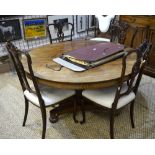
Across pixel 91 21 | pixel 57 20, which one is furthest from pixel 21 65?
pixel 91 21

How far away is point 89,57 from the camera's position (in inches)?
69.3

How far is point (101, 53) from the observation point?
1.84 meters

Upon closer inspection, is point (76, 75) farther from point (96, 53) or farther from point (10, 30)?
point (10, 30)

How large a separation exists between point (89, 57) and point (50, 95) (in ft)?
1.69

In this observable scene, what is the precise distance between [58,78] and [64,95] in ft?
1.00

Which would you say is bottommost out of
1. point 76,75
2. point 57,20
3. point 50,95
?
point 50,95

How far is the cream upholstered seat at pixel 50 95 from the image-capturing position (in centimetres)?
175

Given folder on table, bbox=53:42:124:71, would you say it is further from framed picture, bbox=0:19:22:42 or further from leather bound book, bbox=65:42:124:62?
framed picture, bbox=0:19:22:42

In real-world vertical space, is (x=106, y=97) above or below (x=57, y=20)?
below

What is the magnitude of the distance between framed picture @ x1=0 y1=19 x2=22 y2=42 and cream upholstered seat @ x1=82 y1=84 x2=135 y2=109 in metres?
2.23

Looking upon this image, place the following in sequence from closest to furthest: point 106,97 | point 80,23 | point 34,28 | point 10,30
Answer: point 106,97 → point 10,30 → point 34,28 → point 80,23

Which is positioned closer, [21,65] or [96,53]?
[21,65]

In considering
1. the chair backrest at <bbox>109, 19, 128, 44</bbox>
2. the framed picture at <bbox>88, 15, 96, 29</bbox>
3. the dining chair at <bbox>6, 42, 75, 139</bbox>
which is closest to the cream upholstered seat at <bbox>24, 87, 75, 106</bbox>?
the dining chair at <bbox>6, 42, 75, 139</bbox>

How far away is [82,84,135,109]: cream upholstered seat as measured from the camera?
5.59 feet
